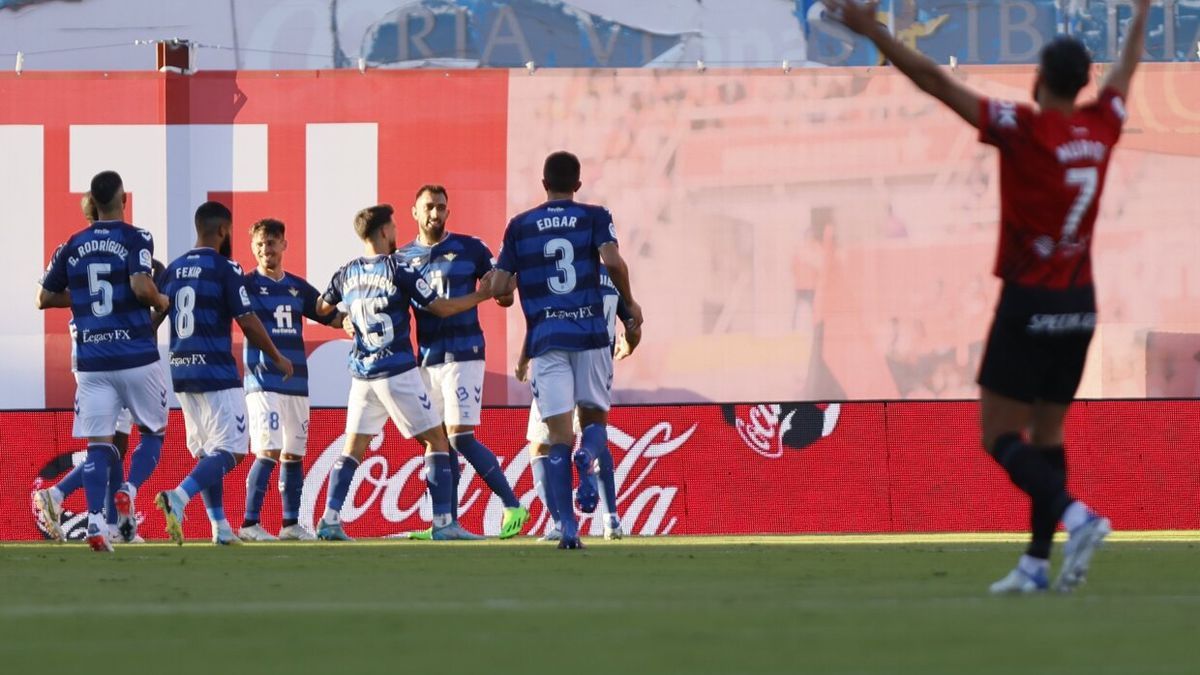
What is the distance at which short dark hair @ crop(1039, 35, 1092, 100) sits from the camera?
6082mm

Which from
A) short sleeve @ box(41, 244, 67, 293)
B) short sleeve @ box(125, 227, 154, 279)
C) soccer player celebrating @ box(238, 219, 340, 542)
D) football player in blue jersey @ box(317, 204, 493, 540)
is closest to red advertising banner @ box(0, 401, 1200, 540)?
soccer player celebrating @ box(238, 219, 340, 542)

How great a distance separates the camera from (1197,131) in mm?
18328

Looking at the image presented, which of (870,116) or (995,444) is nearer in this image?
(995,444)

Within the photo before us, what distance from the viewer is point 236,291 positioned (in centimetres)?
1080

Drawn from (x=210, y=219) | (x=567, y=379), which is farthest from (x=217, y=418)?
(x=567, y=379)

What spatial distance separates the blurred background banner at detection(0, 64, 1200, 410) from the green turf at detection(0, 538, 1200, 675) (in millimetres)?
9646

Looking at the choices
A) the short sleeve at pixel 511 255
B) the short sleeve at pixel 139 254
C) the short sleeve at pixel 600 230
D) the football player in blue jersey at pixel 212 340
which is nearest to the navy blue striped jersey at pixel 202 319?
the football player in blue jersey at pixel 212 340

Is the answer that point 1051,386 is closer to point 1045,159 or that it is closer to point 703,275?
point 1045,159

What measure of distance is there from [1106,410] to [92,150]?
9496 millimetres

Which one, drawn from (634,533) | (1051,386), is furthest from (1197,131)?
(1051,386)

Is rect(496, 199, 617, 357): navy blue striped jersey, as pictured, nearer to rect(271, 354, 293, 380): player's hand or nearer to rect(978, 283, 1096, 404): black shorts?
rect(271, 354, 293, 380): player's hand

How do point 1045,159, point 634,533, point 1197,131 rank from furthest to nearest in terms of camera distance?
point 1197,131, point 634,533, point 1045,159

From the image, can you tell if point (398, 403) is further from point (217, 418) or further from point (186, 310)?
point (186, 310)

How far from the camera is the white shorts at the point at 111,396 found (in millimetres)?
10445
